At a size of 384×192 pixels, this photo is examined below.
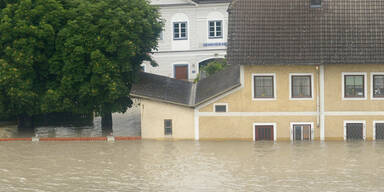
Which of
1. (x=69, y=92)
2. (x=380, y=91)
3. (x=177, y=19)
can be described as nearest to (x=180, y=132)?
(x=69, y=92)

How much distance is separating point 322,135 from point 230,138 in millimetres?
Answer: 4956

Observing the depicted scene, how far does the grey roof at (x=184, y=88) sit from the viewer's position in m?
42.3

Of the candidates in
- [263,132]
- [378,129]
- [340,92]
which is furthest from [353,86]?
[263,132]

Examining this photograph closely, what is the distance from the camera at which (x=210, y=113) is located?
42.0 metres

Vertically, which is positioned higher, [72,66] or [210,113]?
[72,66]

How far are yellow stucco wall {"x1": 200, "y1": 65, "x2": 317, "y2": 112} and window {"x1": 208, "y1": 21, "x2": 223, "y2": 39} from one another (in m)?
22.5

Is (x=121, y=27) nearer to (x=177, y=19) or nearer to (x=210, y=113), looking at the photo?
(x=210, y=113)

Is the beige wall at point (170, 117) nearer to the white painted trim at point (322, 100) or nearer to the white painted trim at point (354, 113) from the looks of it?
the white painted trim at point (322, 100)

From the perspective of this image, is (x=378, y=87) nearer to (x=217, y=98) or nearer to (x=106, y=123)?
(x=217, y=98)

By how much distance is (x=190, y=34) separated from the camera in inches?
2525

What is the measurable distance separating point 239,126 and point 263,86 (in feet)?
8.26

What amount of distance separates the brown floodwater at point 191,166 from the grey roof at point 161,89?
2.47 metres

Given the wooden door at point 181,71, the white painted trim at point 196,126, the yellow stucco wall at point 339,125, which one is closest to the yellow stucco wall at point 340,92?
the yellow stucco wall at point 339,125

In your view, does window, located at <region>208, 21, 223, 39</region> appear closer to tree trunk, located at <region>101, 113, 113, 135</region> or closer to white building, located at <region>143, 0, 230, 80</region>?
white building, located at <region>143, 0, 230, 80</region>
